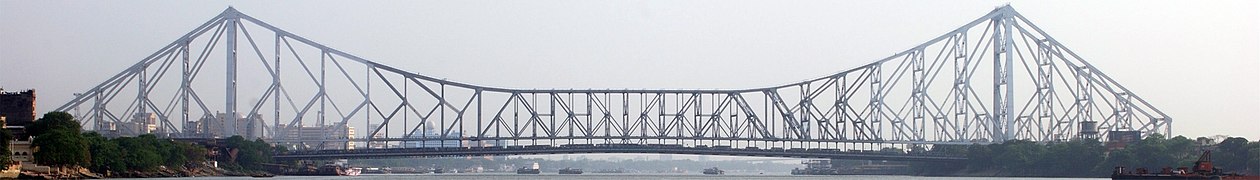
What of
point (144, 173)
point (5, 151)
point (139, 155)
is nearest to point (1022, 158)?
point (144, 173)

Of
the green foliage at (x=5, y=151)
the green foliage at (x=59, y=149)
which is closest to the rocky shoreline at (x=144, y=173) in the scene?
the green foliage at (x=59, y=149)

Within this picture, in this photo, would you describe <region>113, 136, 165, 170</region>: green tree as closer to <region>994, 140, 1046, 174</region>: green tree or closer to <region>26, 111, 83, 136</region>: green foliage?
<region>26, 111, 83, 136</region>: green foliage

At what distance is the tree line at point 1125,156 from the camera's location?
16575 centimetres

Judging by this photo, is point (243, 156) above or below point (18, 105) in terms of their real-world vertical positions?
below

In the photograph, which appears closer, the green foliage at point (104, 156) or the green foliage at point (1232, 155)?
the green foliage at point (104, 156)

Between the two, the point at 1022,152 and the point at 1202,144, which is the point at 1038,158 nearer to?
the point at 1022,152

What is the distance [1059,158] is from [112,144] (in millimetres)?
80751

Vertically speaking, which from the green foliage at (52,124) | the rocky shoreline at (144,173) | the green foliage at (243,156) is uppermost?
the green foliage at (52,124)

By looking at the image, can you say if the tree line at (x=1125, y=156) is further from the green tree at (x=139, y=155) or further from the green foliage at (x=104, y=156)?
the green foliage at (x=104, y=156)

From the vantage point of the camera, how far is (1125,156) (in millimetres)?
180250

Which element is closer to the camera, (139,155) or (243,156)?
(139,155)

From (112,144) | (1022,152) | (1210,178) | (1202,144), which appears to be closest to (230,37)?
(112,144)

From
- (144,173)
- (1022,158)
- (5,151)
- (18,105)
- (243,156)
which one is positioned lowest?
(144,173)

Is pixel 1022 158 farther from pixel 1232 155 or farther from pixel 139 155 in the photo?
pixel 139 155
